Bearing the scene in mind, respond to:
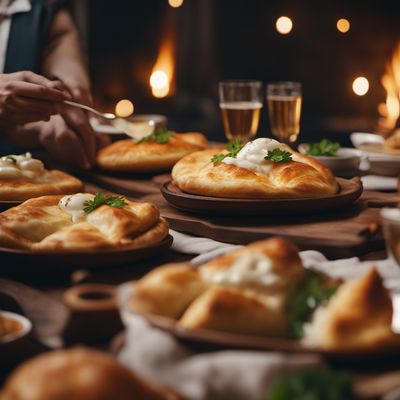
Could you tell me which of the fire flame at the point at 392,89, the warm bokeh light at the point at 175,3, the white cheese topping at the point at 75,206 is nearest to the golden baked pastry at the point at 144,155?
the white cheese topping at the point at 75,206

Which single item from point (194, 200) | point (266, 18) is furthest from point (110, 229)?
point (266, 18)

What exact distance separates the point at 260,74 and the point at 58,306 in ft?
17.4

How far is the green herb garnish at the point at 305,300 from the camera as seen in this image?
1363 millimetres

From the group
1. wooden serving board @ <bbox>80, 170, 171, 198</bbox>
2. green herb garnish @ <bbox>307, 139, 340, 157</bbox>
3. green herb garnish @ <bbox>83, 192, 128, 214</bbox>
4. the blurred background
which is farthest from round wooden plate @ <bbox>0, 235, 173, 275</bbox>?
the blurred background

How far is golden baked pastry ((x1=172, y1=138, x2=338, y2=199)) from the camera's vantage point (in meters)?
2.38

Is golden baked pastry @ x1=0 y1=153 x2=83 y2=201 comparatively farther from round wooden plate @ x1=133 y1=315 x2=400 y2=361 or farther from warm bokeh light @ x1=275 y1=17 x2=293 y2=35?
warm bokeh light @ x1=275 y1=17 x2=293 y2=35

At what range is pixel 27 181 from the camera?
2.57m

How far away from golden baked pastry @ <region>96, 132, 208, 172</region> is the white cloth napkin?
5.85 ft

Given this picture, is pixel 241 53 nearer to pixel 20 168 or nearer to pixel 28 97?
pixel 28 97

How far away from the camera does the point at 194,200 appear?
96.2 inches

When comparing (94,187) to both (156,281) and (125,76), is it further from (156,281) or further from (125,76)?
(125,76)

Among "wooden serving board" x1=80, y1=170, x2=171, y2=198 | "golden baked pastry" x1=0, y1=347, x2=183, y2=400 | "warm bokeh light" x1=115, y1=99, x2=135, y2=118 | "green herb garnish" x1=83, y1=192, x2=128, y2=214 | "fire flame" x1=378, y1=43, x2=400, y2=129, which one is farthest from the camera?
"warm bokeh light" x1=115, y1=99, x2=135, y2=118

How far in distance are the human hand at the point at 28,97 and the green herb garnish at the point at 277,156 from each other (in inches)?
30.2

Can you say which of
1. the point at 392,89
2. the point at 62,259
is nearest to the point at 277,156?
the point at 62,259
